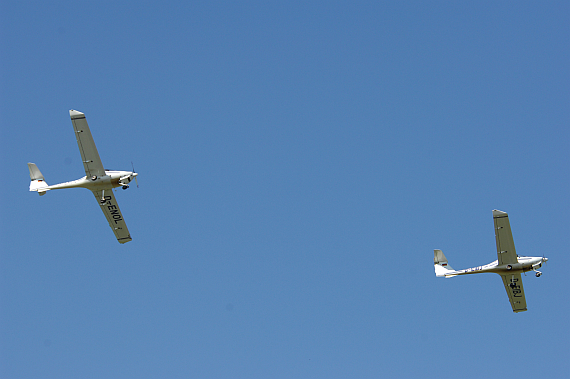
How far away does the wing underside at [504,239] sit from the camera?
192ft

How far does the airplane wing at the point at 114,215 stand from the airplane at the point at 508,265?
Answer: 32877mm

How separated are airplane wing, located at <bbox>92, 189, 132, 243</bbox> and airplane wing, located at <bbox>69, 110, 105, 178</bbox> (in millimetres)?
3087

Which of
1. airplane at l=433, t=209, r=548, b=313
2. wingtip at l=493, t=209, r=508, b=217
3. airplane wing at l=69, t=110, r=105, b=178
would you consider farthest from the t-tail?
airplane wing at l=69, t=110, r=105, b=178

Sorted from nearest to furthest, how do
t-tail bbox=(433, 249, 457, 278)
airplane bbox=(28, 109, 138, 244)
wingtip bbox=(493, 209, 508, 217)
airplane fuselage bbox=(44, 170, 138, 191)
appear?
airplane bbox=(28, 109, 138, 244) < airplane fuselage bbox=(44, 170, 138, 191) < wingtip bbox=(493, 209, 508, 217) < t-tail bbox=(433, 249, 457, 278)

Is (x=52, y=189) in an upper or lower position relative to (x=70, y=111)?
lower

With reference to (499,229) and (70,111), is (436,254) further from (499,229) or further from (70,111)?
(70,111)

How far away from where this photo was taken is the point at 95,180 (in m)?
56.0

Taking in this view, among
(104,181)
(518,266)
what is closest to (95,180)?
(104,181)

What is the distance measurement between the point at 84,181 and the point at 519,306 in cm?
4504

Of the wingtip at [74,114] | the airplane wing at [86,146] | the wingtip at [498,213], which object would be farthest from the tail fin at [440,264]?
the wingtip at [74,114]

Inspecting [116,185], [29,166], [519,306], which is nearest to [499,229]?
[519,306]

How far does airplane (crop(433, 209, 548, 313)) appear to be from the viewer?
59188mm

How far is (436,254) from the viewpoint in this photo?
71312 millimetres

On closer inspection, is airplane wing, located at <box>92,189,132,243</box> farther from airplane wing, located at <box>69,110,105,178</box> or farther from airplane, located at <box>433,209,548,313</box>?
airplane, located at <box>433,209,548,313</box>
